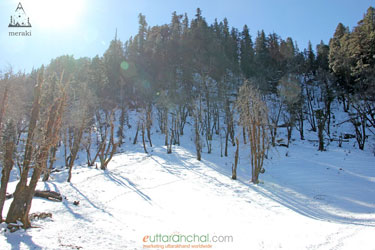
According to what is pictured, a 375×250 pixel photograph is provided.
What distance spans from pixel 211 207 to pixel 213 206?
0.22 m

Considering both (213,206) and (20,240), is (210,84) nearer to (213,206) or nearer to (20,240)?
(213,206)

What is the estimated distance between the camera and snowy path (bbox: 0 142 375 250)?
24.6 ft

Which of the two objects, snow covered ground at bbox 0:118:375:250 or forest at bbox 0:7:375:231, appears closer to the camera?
snow covered ground at bbox 0:118:375:250

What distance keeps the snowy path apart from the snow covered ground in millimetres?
35

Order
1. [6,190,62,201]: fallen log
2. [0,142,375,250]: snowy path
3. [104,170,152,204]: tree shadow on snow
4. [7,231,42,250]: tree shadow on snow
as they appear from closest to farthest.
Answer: [7,231,42,250]: tree shadow on snow → [0,142,375,250]: snowy path → [6,190,62,201]: fallen log → [104,170,152,204]: tree shadow on snow

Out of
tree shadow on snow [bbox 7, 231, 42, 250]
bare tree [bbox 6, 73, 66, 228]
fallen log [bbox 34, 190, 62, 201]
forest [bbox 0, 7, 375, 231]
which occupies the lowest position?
fallen log [bbox 34, 190, 62, 201]

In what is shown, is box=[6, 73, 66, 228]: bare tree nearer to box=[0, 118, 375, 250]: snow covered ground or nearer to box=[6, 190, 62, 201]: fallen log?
box=[0, 118, 375, 250]: snow covered ground

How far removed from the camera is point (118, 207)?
39.2 feet

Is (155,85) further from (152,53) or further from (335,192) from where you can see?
(335,192)

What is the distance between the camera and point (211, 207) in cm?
1229

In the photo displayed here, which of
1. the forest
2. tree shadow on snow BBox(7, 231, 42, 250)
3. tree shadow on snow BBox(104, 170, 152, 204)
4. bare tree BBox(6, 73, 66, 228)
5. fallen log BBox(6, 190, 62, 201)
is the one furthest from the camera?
the forest

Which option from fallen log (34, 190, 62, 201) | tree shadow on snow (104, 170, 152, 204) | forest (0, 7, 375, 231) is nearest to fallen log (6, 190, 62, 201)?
fallen log (34, 190, 62, 201)

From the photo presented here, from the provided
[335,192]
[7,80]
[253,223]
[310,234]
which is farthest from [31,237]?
[335,192]

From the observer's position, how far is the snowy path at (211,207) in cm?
749
